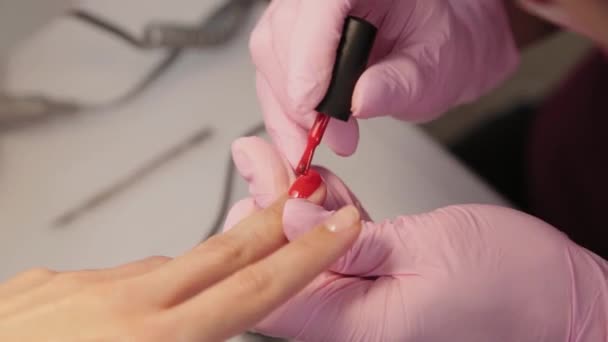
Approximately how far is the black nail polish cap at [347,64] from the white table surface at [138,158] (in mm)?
189

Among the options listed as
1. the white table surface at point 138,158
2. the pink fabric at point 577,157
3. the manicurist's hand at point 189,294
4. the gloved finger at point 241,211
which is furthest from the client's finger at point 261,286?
the pink fabric at point 577,157

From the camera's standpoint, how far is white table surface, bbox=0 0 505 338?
2.14 feet

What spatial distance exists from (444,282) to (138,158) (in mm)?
386

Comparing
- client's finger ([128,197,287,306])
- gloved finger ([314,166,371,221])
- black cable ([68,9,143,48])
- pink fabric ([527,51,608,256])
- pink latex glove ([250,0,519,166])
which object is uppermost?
black cable ([68,9,143,48])

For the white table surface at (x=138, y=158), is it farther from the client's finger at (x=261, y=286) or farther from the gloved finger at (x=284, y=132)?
the client's finger at (x=261, y=286)

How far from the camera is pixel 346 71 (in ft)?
1.53

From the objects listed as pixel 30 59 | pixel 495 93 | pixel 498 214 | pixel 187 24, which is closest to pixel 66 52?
pixel 30 59

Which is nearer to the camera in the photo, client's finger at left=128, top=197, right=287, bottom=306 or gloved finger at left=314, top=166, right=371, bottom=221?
client's finger at left=128, top=197, right=287, bottom=306

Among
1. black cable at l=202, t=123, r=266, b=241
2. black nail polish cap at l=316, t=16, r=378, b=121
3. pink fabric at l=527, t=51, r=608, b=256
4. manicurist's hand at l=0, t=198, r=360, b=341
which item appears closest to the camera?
manicurist's hand at l=0, t=198, r=360, b=341

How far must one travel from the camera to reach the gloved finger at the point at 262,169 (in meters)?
0.48

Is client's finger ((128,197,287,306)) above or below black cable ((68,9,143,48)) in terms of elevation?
below

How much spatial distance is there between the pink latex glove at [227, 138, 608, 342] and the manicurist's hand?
38mm

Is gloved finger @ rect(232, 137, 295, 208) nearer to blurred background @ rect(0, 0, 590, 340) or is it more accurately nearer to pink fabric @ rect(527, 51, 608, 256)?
blurred background @ rect(0, 0, 590, 340)

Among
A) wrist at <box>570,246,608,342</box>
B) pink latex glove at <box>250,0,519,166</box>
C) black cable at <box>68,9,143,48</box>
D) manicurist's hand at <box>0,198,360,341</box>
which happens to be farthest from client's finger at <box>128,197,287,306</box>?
black cable at <box>68,9,143,48</box>
